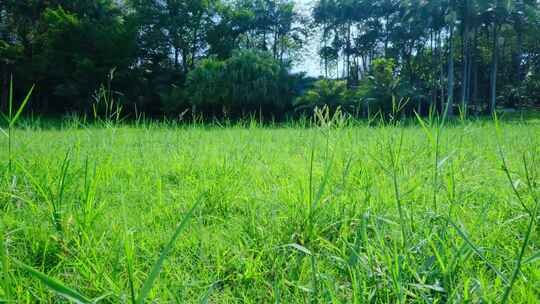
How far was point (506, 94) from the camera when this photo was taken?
28859mm

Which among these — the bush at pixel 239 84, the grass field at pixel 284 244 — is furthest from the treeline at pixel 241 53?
the grass field at pixel 284 244

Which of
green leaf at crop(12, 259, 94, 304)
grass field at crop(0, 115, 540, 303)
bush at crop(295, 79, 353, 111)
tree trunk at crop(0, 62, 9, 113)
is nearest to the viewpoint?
green leaf at crop(12, 259, 94, 304)

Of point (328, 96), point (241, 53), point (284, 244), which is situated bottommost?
point (284, 244)

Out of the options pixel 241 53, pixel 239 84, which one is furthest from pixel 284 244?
pixel 241 53

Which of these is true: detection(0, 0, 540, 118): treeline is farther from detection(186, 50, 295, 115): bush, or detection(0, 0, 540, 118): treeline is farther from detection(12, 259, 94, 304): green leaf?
detection(12, 259, 94, 304): green leaf

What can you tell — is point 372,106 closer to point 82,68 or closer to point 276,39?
point 276,39

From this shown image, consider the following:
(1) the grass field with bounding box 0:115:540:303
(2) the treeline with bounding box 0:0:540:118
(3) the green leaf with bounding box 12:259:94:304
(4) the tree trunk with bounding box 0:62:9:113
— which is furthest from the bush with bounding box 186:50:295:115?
(3) the green leaf with bounding box 12:259:94:304

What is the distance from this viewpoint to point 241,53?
63.7 ft

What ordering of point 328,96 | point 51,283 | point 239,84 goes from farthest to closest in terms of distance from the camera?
1. point 239,84
2. point 328,96
3. point 51,283

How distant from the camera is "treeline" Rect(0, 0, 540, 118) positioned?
1873 cm

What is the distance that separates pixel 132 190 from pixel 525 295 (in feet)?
6.09

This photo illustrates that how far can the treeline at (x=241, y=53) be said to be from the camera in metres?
18.7

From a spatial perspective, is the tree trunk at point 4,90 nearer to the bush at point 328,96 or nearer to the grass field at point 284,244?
the bush at point 328,96

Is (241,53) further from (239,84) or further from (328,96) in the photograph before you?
(328,96)
